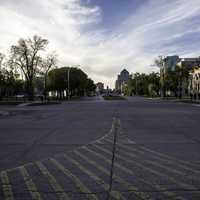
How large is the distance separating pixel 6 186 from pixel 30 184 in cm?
43

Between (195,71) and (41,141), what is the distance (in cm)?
9235

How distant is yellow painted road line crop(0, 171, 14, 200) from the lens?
493 centimetres

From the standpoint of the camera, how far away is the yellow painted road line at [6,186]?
194 inches

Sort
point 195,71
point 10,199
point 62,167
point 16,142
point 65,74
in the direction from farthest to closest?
point 195,71, point 65,74, point 16,142, point 62,167, point 10,199

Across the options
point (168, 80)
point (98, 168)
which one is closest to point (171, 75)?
point (168, 80)

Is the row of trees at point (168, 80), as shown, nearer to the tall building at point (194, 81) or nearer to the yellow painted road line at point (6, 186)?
the tall building at point (194, 81)

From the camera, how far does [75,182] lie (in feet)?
→ 18.5

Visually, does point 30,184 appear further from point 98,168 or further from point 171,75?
point 171,75

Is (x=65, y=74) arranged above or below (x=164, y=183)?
above

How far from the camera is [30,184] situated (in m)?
5.52

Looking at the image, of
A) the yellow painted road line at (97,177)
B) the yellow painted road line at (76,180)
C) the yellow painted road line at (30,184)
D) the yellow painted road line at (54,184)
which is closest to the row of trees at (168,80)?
the yellow painted road line at (97,177)

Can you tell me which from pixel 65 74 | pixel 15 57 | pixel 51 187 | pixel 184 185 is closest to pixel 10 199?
pixel 51 187

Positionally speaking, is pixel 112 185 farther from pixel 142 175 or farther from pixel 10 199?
pixel 10 199

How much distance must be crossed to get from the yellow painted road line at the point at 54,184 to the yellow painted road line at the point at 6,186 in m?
0.73
